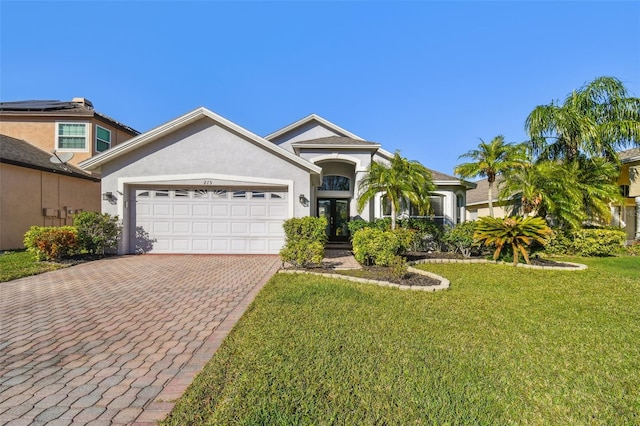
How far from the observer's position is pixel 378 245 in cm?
929

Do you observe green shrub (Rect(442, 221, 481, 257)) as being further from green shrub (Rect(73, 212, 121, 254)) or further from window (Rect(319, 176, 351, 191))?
green shrub (Rect(73, 212, 121, 254))

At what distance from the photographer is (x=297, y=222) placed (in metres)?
10.9

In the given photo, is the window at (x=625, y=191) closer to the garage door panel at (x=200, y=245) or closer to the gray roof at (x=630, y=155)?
the gray roof at (x=630, y=155)

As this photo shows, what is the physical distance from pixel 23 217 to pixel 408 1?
59.1ft

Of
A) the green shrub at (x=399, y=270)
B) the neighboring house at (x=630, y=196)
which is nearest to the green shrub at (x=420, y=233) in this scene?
the green shrub at (x=399, y=270)

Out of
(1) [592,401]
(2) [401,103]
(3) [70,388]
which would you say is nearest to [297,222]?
(3) [70,388]

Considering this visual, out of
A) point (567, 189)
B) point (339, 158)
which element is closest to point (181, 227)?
point (339, 158)

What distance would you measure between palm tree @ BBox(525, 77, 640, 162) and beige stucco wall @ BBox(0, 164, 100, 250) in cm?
2329

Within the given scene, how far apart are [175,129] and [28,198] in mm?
8105

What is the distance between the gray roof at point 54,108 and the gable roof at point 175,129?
328 inches

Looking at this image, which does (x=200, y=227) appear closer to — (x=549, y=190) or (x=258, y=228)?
(x=258, y=228)

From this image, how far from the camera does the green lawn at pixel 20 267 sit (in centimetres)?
828

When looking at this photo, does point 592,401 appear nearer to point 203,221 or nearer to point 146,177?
point 203,221

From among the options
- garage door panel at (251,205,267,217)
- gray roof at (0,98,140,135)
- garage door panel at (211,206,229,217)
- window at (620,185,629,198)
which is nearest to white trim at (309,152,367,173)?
garage door panel at (251,205,267,217)
